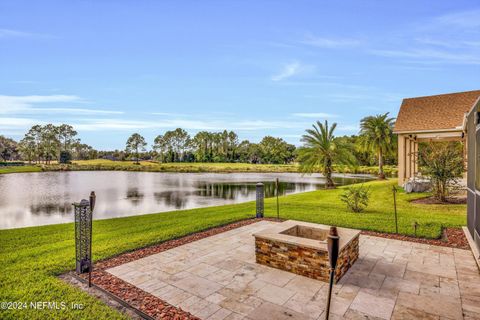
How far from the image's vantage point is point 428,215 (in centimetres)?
869

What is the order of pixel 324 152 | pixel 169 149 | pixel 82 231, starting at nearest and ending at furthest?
pixel 82 231, pixel 324 152, pixel 169 149

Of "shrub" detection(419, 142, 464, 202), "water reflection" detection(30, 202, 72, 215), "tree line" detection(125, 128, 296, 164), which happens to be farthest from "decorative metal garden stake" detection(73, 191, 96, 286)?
"tree line" detection(125, 128, 296, 164)

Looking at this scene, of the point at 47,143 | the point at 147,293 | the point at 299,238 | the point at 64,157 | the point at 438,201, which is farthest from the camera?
the point at 64,157

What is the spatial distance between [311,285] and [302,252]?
1.58 ft

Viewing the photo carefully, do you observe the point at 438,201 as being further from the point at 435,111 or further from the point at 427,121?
the point at 435,111

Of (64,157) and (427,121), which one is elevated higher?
(427,121)

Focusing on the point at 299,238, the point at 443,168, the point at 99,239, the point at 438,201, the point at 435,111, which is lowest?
the point at 99,239

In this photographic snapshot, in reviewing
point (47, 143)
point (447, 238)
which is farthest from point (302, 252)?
point (47, 143)

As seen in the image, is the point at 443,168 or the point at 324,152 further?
the point at 324,152

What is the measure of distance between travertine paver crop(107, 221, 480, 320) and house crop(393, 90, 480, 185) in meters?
11.1

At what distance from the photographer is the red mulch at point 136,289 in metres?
3.13

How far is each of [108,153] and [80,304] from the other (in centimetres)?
10450

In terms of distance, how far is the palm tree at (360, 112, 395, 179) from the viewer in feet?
73.2

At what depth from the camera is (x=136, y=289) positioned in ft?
12.3
